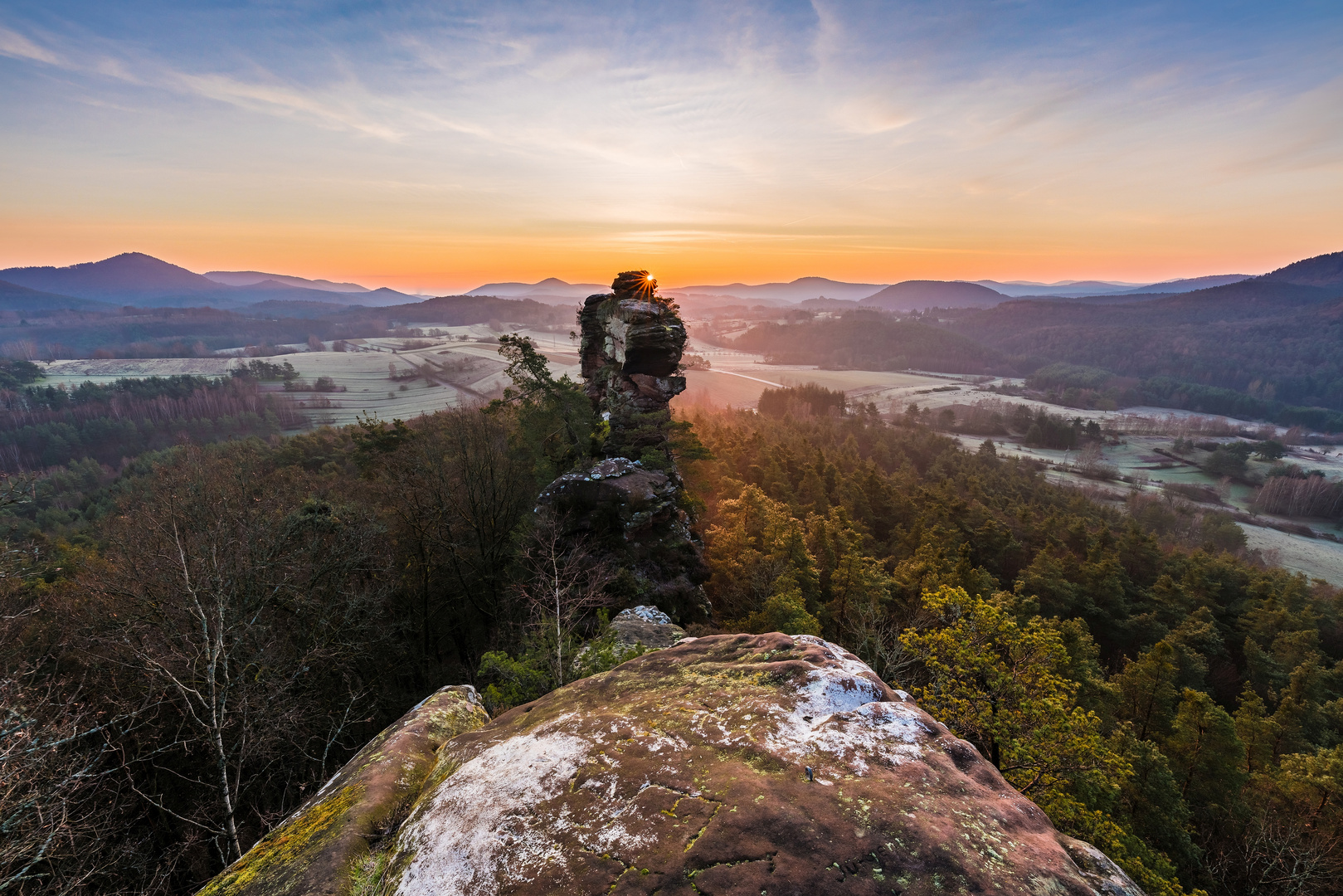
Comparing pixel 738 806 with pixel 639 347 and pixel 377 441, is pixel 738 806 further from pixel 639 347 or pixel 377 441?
pixel 377 441

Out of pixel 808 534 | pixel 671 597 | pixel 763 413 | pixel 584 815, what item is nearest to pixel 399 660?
pixel 671 597

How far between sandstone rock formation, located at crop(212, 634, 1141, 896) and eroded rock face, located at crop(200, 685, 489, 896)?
10.7 inches

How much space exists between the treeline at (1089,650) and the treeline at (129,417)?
10865 centimetres

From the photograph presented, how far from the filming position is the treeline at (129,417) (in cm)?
9438

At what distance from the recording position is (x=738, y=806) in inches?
251

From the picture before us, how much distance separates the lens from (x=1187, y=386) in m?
192

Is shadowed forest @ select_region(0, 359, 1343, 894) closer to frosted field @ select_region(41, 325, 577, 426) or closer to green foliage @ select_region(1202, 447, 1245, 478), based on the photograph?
frosted field @ select_region(41, 325, 577, 426)

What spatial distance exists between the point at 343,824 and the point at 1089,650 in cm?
3257

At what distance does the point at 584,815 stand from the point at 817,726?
362 cm

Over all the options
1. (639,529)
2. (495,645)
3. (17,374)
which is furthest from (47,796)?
(17,374)

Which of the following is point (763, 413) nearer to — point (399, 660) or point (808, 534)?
point (808, 534)

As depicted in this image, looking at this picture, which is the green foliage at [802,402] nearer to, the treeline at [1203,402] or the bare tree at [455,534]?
the bare tree at [455,534]

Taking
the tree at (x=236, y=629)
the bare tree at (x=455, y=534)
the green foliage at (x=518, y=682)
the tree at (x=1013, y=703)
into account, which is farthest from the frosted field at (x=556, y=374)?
the green foliage at (x=518, y=682)

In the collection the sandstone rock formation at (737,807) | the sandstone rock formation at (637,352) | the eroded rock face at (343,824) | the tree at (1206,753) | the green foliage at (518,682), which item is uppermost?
the sandstone rock formation at (637,352)
